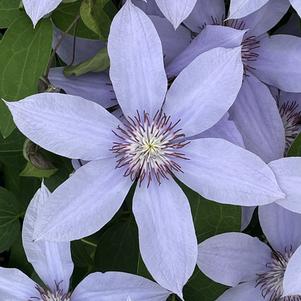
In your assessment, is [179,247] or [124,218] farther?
[124,218]

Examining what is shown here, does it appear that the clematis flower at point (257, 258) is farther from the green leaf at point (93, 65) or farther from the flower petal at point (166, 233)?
the green leaf at point (93, 65)

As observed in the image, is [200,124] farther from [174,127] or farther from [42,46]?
[42,46]

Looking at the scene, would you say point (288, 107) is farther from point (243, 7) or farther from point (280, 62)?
point (243, 7)

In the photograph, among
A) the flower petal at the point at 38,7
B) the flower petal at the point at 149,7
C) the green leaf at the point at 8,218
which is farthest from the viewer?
the green leaf at the point at 8,218

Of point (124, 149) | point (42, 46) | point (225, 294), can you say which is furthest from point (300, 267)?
point (42, 46)

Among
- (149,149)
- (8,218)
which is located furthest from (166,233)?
(8,218)

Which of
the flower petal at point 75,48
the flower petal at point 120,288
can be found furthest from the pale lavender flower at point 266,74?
the flower petal at point 120,288
